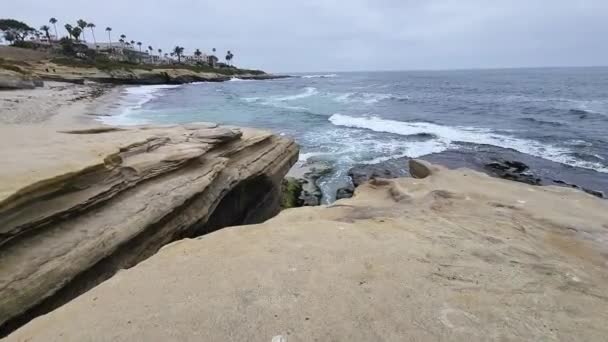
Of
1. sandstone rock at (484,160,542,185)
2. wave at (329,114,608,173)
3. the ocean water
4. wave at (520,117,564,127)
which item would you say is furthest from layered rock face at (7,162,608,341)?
wave at (520,117,564,127)

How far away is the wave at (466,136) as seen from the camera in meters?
13.4

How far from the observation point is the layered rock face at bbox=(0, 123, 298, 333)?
10.9 ft

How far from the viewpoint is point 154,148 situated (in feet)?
19.5

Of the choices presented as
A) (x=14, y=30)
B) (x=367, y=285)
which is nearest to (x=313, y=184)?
(x=367, y=285)

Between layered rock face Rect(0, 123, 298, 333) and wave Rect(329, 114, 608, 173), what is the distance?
11.8m

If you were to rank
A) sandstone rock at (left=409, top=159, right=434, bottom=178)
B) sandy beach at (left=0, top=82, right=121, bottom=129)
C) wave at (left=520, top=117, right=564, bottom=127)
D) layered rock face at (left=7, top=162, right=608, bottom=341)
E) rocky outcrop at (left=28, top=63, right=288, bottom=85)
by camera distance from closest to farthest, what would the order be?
layered rock face at (left=7, top=162, right=608, bottom=341) → sandstone rock at (left=409, top=159, right=434, bottom=178) → sandy beach at (left=0, top=82, right=121, bottom=129) → wave at (left=520, top=117, right=564, bottom=127) → rocky outcrop at (left=28, top=63, right=288, bottom=85)

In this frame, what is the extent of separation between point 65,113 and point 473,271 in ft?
65.3

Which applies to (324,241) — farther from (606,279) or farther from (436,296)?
(606,279)

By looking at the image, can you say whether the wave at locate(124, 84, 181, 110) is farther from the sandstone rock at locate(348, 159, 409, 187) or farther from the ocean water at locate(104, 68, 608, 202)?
the sandstone rock at locate(348, 159, 409, 187)

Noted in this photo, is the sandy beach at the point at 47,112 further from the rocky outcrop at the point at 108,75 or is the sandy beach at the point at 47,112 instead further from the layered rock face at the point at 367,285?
the rocky outcrop at the point at 108,75

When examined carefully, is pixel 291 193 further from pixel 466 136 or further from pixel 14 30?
pixel 14 30

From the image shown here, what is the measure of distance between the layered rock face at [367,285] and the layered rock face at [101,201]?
0.93 metres

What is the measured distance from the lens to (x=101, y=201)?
14.1ft

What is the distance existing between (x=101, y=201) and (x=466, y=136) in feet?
55.2
